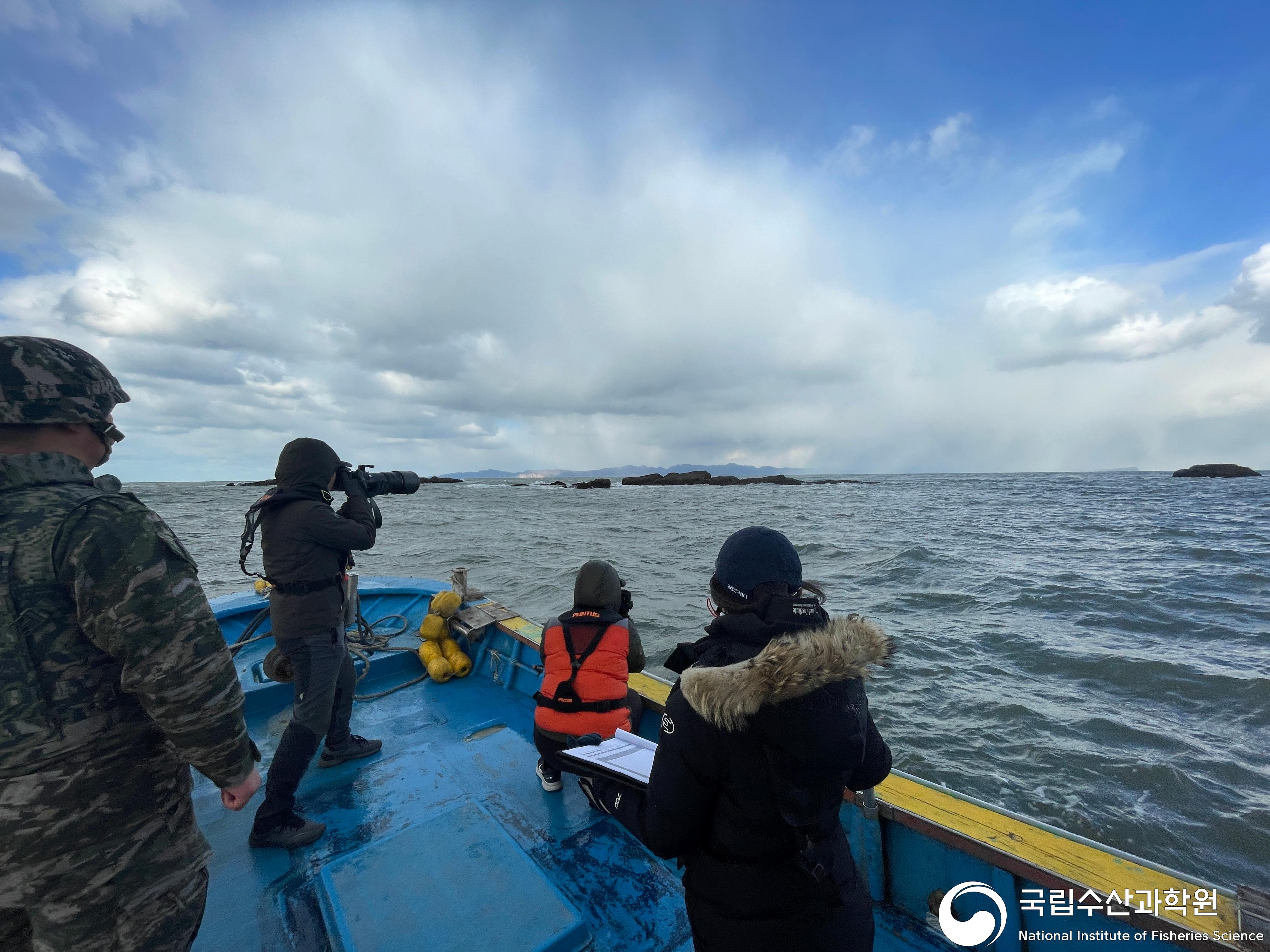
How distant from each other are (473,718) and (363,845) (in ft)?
5.88

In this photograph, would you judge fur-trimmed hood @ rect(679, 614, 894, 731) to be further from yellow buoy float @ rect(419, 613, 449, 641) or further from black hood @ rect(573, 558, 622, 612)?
yellow buoy float @ rect(419, 613, 449, 641)

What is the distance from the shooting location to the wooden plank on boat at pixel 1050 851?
6.19ft

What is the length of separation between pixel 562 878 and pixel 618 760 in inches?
39.4

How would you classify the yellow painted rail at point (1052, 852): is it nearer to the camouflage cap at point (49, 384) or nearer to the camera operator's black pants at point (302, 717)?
the camera operator's black pants at point (302, 717)

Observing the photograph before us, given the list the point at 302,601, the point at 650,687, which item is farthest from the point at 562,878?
the point at 302,601

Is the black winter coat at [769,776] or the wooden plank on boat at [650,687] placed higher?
the black winter coat at [769,776]

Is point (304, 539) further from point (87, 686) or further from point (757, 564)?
point (757, 564)

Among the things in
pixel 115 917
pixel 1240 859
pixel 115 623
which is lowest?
pixel 1240 859

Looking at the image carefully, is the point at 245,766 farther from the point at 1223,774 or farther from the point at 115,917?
the point at 1223,774

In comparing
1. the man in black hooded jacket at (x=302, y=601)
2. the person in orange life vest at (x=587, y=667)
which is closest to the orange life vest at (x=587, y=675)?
the person in orange life vest at (x=587, y=667)

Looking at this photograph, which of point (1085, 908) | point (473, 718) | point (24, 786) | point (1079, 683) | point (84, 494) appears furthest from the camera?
point (1079, 683)

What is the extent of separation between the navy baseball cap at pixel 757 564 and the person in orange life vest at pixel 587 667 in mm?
1485

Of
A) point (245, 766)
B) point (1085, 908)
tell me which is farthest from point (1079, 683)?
point (245, 766)

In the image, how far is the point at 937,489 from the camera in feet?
182
